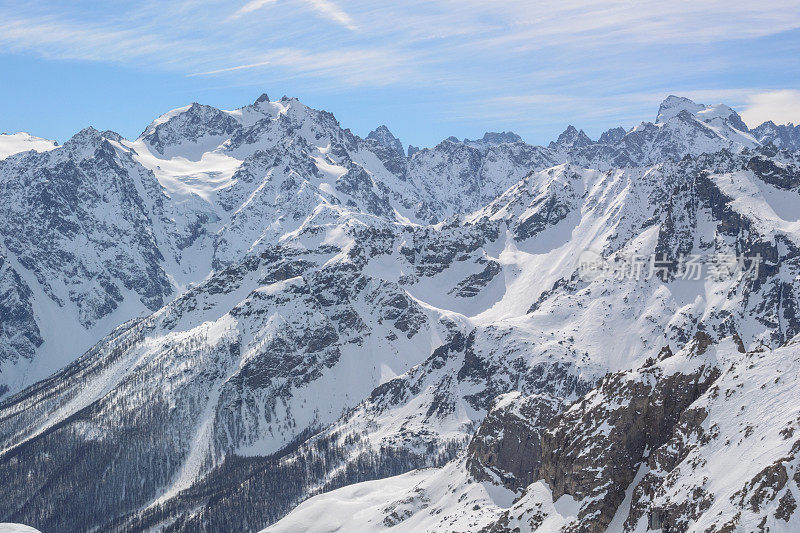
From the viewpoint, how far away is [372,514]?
19425 cm

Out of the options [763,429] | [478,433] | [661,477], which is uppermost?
[763,429]

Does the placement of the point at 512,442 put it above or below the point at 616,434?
below

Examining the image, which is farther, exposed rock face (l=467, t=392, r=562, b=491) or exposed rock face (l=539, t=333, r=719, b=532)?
exposed rock face (l=467, t=392, r=562, b=491)

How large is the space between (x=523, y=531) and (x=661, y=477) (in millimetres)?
26066

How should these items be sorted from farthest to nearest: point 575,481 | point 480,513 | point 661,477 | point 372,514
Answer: point 372,514 → point 480,513 → point 575,481 → point 661,477

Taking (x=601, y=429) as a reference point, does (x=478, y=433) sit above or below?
below

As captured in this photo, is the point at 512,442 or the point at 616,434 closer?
the point at 616,434

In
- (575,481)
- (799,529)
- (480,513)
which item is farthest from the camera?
(480,513)

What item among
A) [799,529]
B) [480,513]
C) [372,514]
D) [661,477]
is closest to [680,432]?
[661,477]

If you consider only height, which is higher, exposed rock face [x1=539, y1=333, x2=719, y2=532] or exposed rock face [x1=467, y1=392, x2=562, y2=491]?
exposed rock face [x1=539, y1=333, x2=719, y2=532]

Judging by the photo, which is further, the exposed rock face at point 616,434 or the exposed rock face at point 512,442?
the exposed rock face at point 512,442

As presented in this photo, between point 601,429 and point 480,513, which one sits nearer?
point 601,429

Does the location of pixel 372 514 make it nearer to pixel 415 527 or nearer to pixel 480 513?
pixel 415 527

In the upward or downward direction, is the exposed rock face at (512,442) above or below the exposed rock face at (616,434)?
below
